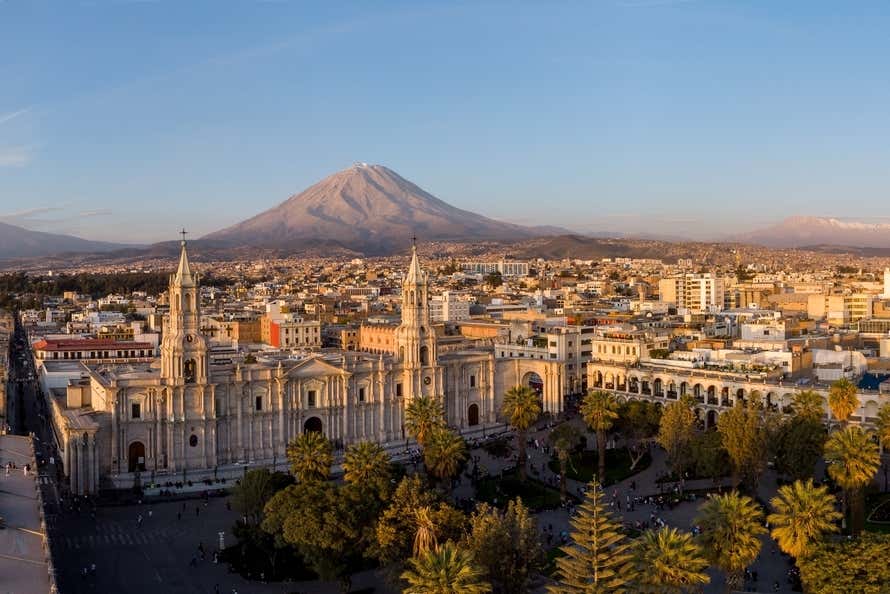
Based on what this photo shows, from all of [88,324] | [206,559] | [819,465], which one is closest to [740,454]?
[819,465]

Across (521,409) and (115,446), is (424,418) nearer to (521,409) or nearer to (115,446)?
(521,409)

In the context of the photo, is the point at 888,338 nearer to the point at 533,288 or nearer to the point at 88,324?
the point at 88,324

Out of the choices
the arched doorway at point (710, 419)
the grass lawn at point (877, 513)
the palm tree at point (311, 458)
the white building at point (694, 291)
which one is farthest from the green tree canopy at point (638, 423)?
the white building at point (694, 291)

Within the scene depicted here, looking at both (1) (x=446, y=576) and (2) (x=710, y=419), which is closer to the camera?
(1) (x=446, y=576)

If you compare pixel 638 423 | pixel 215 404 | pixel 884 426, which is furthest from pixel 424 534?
pixel 638 423

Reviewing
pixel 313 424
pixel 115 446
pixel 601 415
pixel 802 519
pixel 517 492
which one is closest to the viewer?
pixel 802 519

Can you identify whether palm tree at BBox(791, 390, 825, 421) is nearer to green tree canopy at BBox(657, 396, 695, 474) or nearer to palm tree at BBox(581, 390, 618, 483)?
green tree canopy at BBox(657, 396, 695, 474)
